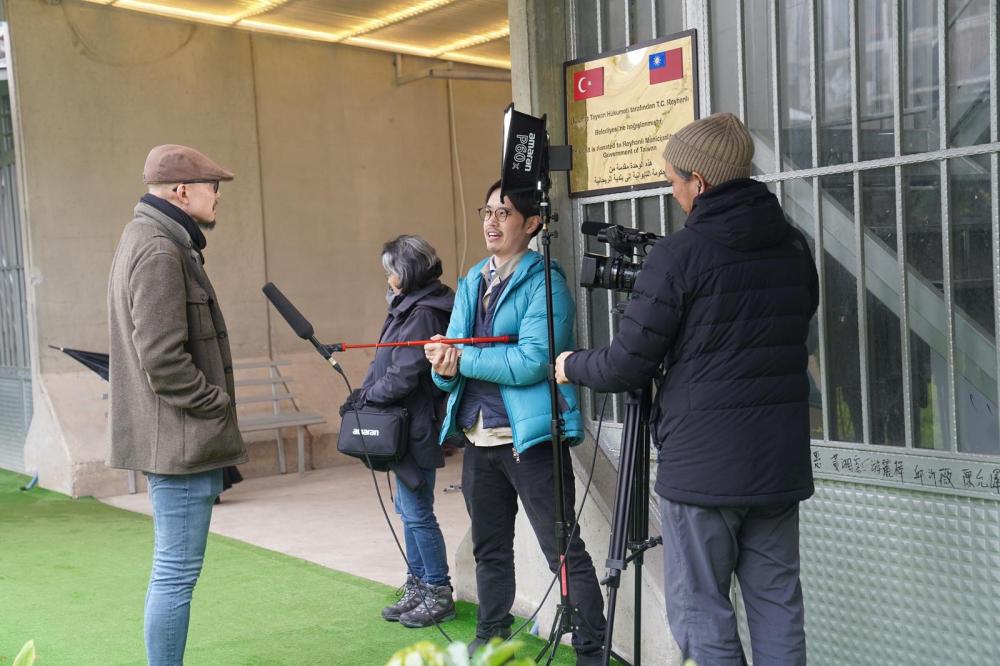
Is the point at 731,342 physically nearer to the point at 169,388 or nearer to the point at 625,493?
the point at 625,493

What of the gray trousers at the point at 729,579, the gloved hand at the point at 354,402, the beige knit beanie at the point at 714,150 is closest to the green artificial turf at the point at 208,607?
the gloved hand at the point at 354,402

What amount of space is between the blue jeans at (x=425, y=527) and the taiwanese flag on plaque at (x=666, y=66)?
5.63 feet

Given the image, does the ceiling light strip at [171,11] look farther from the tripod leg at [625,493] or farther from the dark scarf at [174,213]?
the tripod leg at [625,493]

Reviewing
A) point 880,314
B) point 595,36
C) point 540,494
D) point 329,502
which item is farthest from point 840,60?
point 329,502

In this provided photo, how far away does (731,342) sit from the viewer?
2.56 metres

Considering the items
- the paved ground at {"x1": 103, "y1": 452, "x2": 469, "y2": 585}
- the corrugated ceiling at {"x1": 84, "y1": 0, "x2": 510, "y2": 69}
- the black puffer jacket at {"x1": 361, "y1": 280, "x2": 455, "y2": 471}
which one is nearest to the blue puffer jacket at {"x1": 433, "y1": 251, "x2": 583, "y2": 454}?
the black puffer jacket at {"x1": 361, "y1": 280, "x2": 455, "y2": 471}

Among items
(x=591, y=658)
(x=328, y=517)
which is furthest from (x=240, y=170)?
(x=591, y=658)

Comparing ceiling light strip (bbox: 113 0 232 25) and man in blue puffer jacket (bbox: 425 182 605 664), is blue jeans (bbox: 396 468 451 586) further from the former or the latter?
ceiling light strip (bbox: 113 0 232 25)

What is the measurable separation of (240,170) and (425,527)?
5.06 m

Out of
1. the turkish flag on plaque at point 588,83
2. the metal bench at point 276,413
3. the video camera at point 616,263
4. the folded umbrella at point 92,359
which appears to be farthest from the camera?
the metal bench at point 276,413

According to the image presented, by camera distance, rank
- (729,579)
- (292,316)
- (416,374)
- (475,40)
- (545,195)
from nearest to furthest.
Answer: (729,579)
(292,316)
(545,195)
(416,374)
(475,40)

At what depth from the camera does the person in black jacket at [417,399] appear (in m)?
4.20

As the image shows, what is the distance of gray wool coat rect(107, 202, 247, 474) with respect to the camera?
295 cm

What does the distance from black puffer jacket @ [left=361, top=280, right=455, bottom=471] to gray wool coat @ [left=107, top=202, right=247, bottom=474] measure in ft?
3.61
